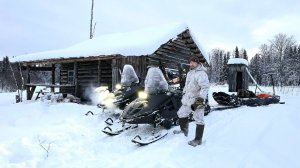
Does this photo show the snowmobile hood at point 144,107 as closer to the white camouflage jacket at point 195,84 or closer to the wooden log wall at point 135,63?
the white camouflage jacket at point 195,84

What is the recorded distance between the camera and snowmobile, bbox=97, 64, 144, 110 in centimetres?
884

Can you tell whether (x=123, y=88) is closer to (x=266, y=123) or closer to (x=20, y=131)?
(x=20, y=131)

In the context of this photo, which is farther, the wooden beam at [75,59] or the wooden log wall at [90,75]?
the wooden log wall at [90,75]

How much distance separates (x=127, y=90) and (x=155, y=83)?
6.32 feet

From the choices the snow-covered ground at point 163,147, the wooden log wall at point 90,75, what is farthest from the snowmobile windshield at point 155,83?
the wooden log wall at point 90,75

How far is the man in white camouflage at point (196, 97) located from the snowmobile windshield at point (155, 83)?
1034 mm

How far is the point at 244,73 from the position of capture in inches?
762

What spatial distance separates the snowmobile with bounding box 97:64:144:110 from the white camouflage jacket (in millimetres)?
2890

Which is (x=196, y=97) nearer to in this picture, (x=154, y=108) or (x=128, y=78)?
(x=154, y=108)

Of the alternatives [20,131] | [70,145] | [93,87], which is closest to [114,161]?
[70,145]

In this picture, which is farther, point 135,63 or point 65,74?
point 65,74

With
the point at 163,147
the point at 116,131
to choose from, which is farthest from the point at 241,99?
the point at 163,147

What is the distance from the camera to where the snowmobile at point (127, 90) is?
29.0 ft

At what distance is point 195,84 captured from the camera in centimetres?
608
